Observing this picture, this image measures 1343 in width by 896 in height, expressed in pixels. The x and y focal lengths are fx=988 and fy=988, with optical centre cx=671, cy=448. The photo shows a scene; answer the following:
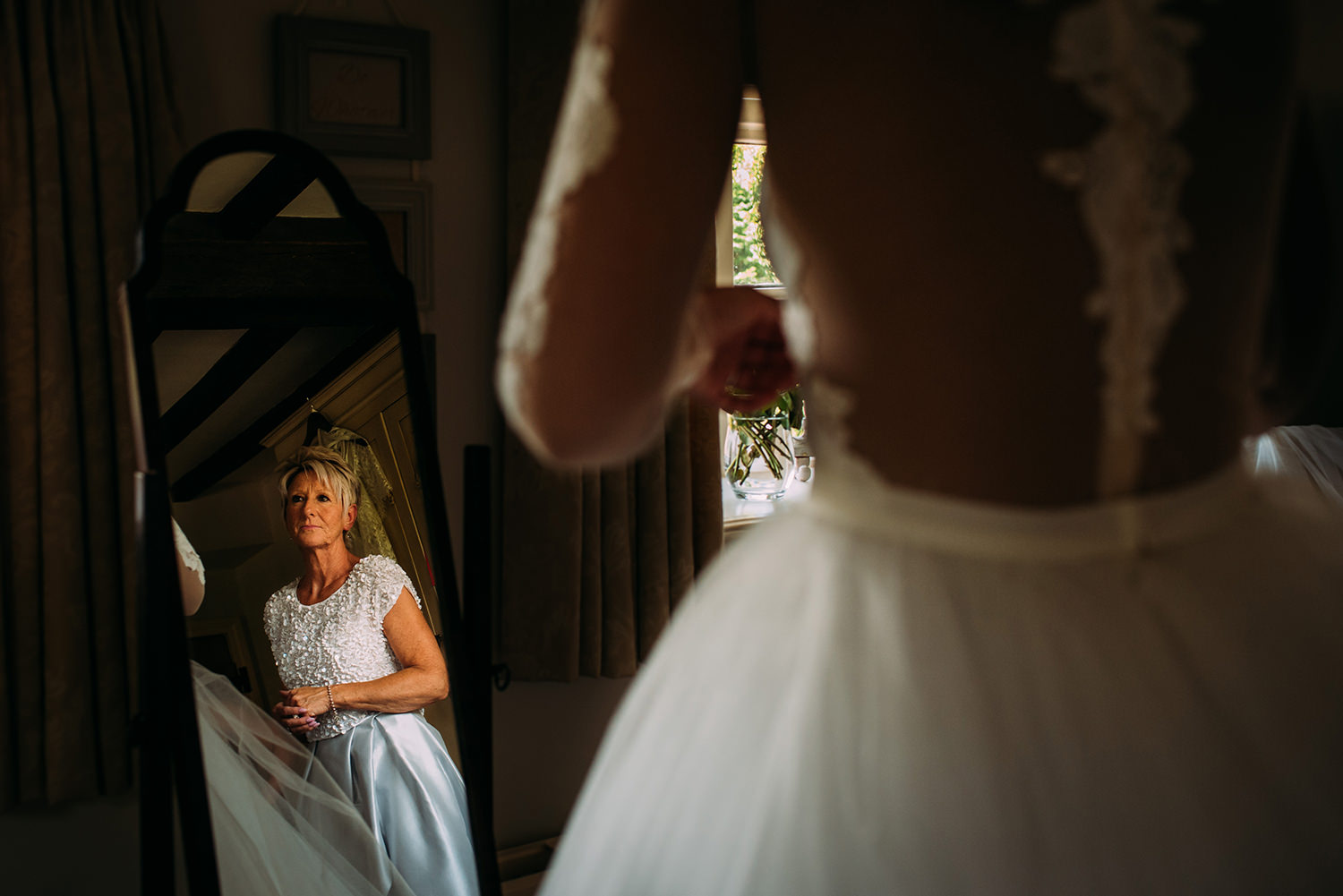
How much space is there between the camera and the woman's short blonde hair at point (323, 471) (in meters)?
1.19

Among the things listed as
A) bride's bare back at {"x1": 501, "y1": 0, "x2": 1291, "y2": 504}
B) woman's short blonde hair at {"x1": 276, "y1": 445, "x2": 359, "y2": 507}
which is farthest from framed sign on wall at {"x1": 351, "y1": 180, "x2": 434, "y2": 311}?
bride's bare back at {"x1": 501, "y1": 0, "x2": 1291, "y2": 504}

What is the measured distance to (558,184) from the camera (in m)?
0.48

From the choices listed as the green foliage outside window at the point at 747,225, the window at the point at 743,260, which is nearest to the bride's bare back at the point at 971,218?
the window at the point at 743,260

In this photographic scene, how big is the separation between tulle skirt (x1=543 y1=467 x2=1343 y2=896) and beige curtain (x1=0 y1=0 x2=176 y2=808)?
1.68 meters

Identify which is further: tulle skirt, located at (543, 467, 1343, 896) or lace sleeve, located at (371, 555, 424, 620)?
lace sleeve, located at (371, 555, 424, 620)

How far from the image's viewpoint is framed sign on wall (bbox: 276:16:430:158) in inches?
81.7

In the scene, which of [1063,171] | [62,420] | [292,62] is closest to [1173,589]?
[1063,171]

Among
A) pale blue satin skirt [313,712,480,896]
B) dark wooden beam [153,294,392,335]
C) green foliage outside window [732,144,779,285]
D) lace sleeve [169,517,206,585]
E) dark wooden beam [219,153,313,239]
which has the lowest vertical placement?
A: pale blue satin skirt [313,712,480,896]

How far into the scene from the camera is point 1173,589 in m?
0.48

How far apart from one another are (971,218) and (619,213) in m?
0.17

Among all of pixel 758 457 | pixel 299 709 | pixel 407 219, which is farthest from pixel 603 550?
pixel 299 709

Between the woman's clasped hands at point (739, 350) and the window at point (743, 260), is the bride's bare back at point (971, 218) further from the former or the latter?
the window at point (743, 260)

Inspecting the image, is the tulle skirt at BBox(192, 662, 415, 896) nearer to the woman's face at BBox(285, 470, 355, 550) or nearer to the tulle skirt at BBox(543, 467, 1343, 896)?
the woman's face at BBox(285, 470, 355, 550)

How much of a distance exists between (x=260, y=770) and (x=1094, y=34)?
1.16 m
